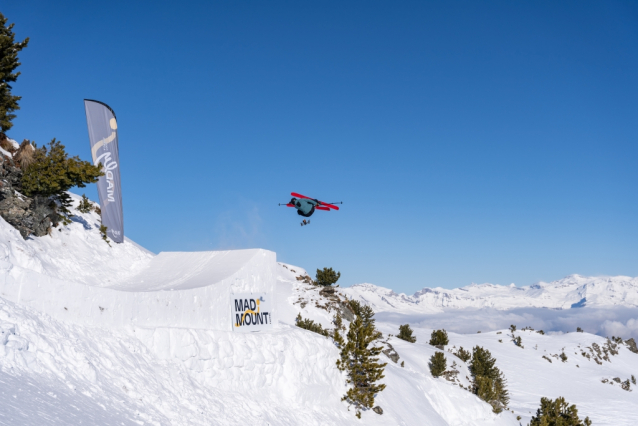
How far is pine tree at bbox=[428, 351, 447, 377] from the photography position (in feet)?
117

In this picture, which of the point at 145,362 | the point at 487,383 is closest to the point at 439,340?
the point at 487,383

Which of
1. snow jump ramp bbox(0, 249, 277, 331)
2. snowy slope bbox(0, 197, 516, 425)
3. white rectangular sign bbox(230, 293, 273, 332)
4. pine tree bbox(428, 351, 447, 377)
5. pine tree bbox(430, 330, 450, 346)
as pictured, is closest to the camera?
snowy slope bbox(0, 197, 516, 425)

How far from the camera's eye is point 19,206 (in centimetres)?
1880

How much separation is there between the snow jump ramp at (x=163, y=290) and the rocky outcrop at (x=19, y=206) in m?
3.82

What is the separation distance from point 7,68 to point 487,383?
39.9 m

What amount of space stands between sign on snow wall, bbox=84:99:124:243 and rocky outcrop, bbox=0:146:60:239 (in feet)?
10.1

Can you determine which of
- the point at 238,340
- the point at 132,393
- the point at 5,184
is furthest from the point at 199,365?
the point at 5,184

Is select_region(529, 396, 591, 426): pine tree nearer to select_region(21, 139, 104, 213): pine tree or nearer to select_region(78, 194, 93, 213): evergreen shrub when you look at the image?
select_region(21, 139, 104, 213): pine tree

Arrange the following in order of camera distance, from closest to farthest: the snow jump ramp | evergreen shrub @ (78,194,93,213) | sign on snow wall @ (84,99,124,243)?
the snow jump ramp
sign on snow wall @ (84,99,124,243)
evergreen shrub @ (78,194,93,213)

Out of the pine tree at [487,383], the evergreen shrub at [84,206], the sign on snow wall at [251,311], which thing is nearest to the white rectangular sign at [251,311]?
the sign on snow wall at [251,311]

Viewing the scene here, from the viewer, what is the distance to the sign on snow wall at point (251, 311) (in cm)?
2036

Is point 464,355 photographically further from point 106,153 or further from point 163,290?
point 106,153

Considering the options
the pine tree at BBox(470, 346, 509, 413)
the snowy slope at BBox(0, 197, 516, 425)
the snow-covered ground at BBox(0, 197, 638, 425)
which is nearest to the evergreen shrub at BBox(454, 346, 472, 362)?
the pine tree at BBox(470, 346, 509, 413)

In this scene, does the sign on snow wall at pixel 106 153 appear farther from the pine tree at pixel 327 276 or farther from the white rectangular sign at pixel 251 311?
the pine tree at pixel 327 276
